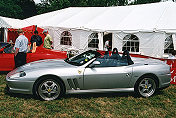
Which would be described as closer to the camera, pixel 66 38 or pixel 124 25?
pixel 124 25

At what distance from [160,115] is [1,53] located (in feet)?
19.9

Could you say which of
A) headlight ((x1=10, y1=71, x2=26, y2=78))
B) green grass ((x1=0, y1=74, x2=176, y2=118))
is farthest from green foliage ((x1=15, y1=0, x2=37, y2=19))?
green grass ((x1=0, y1=74, x2=176, y2=118))

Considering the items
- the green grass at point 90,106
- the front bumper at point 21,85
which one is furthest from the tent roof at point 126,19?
the front bumper at point 21,85

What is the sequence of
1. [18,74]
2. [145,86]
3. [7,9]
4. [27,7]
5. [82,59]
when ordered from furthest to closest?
1. [27,7]
2. [7,9]
3. [82,59]
4. [145,86]
5. [18,74]

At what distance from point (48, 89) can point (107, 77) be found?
1.49 meters

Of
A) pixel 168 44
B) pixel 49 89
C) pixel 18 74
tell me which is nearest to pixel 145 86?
pixel 49 89

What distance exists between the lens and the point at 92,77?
4738 mm

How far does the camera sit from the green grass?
408 cm

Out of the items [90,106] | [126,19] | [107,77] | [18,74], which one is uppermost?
[126,19]

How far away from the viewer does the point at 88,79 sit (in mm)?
4730

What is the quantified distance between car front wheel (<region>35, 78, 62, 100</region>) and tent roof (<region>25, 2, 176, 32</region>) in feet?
32.4

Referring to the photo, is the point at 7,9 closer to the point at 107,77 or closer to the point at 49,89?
the point at 49,89

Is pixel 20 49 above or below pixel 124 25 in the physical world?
below

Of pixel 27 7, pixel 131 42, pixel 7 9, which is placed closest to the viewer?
pixel 131 42
